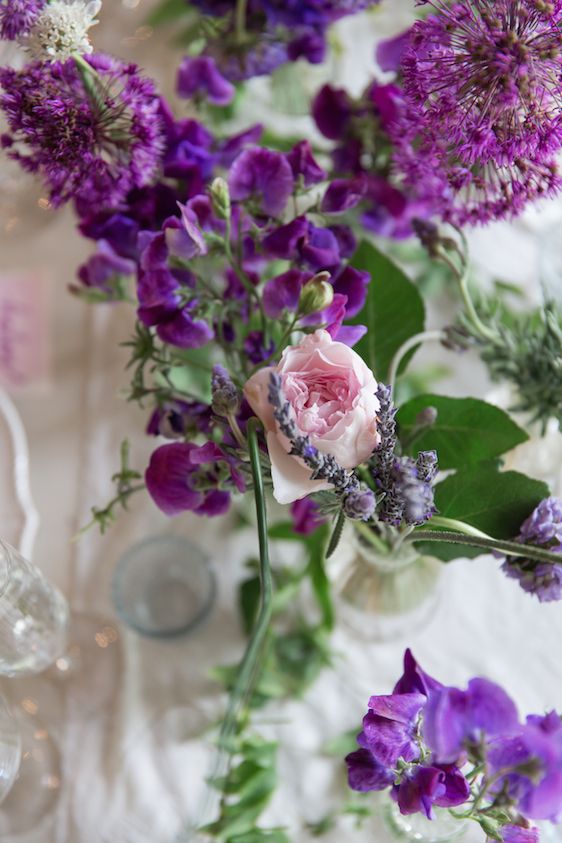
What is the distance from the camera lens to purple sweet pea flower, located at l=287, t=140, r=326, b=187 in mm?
456

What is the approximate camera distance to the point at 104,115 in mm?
429

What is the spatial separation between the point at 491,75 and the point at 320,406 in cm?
17

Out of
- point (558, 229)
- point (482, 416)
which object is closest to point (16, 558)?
point (482, 416)

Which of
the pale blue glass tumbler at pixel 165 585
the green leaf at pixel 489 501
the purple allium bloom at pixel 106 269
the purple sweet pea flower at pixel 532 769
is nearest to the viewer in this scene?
the purple sweet pea flower at pixel 532 769

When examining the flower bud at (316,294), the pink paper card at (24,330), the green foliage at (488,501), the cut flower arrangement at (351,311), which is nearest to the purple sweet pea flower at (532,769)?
the cut flower arrangement at (351,311)

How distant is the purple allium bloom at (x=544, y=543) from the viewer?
0.41m

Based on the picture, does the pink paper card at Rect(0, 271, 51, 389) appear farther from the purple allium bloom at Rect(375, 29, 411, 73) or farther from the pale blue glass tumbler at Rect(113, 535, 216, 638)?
the purple allium bloom at Rect(375, 29, 411, 73)

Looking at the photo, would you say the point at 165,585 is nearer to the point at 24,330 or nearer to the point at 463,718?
the point at 24,330

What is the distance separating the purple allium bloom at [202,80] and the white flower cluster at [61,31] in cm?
19

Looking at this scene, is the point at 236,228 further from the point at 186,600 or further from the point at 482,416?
the point at 186,600

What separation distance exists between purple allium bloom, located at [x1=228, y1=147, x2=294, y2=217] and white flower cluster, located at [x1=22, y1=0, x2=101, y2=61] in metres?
0.10

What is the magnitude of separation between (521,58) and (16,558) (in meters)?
0.42

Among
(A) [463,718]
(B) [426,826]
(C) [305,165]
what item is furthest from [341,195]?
(B) [426,826]

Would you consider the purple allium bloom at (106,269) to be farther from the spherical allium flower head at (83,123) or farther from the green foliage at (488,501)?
the green foliage at (488,501)
